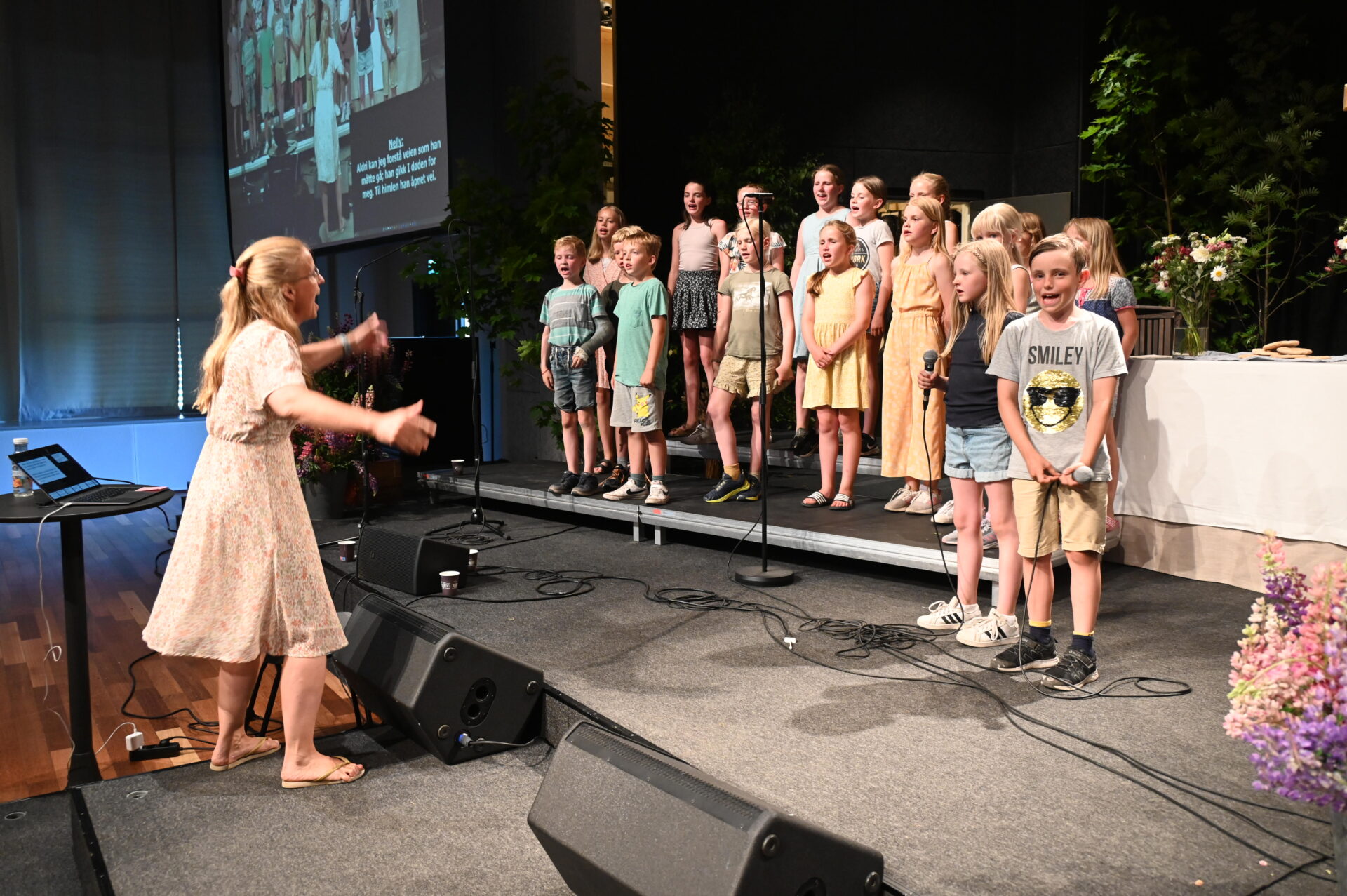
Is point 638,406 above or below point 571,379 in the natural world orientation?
below

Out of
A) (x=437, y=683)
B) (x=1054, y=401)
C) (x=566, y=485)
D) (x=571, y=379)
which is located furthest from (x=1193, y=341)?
(x=437, y=683)

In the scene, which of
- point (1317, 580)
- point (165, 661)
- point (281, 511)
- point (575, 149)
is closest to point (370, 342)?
point (281, 511)

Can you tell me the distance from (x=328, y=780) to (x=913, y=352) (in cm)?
274

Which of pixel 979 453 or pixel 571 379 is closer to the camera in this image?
pixel 979 453

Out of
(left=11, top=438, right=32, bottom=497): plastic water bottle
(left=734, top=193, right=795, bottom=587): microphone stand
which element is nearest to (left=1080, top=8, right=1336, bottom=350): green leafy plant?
(left=734, top=193, right=795, bottom=587): microphone stand

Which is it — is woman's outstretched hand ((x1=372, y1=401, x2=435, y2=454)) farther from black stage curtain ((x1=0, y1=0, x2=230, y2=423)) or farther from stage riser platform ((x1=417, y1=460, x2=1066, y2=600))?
black stage curtain ((x1=0, y1=0, x2=230, y2=423))

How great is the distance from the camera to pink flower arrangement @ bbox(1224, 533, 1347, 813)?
129cm

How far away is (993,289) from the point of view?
127 inches

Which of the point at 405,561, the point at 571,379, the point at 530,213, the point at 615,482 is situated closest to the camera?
the point at 405,561

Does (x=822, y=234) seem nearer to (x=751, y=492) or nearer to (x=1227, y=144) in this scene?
(x=751, y=492)

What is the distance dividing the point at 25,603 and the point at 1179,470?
5362mm

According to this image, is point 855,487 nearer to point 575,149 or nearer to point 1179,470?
point 1179,470

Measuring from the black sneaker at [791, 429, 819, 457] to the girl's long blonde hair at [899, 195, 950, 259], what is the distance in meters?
1.80

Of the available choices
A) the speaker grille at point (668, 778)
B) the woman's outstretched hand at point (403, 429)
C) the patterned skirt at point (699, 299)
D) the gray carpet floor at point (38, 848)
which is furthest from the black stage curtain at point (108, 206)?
the speaker grille at point (668, 778)
